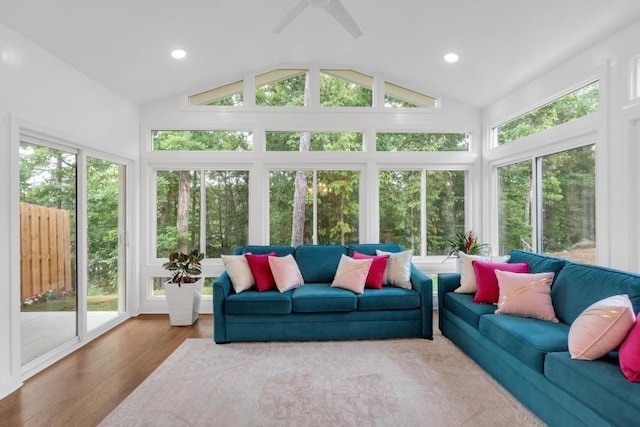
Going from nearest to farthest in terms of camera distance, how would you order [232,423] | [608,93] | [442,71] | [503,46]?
[232,423] < [608,93] < [503,46] < [442,71]

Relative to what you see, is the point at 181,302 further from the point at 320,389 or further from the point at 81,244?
the point at 320,389

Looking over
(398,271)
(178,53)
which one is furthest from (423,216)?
(178,53)

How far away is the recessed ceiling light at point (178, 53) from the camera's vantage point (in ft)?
12.7

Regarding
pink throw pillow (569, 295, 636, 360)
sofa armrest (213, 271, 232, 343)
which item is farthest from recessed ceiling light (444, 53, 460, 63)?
sofa armrest (213, 271, 232, 343)

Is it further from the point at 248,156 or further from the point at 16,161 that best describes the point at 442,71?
the point at 16,161

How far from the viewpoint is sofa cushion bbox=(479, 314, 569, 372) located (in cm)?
235

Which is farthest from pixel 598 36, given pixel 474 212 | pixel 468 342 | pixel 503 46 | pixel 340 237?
pixel 340 237

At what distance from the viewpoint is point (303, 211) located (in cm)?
508

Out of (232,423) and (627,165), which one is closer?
(232,423)

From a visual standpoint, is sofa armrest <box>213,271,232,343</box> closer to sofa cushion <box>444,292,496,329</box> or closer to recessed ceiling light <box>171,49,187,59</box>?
sofa cushion <box>444,292,496,329</box>

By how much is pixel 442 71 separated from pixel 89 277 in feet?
15.2

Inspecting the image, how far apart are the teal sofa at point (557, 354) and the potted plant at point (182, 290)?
2.94 m

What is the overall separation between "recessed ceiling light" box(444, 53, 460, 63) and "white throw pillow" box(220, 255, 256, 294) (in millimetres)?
3160

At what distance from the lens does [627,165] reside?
294 cm
